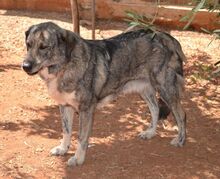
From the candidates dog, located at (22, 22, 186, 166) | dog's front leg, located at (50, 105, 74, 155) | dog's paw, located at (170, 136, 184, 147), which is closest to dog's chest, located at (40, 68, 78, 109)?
dog, located at (22, 22, 186, 166)

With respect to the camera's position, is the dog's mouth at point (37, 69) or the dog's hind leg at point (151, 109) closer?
the dog's mouth at point (37, 69)

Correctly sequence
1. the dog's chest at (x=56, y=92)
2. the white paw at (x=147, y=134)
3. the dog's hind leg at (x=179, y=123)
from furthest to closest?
1. the white paw at (x=147, y=134)
2. the dog's hind leg at (x=179, y=123)
3. the dog's chest at (x=56, y=92)

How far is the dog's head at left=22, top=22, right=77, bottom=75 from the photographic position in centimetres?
563

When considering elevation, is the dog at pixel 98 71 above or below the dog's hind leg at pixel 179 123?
above

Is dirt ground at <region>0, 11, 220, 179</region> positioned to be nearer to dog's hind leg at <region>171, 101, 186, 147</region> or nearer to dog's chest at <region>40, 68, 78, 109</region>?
dog's hind leg at <region>171, 101, 186, 147</region>

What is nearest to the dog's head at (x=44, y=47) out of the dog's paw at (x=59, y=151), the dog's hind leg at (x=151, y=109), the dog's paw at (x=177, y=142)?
the dog's paw at (x=59, y=151)

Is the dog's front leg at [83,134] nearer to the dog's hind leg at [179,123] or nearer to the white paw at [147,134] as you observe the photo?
the white paw at [147,134]

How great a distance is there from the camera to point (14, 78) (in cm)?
925

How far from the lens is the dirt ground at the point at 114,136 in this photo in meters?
6.22

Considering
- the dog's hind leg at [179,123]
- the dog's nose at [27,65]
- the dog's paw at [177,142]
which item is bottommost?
the dog's paw at [177,142]

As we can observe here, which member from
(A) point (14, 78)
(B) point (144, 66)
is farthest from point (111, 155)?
(A) point (14, 78)

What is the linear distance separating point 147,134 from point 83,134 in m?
1.39

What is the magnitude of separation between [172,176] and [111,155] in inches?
37.8

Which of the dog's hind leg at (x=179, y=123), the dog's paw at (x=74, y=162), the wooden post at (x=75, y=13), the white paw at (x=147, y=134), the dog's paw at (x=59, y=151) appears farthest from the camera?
the wooden post at (x=75, y=13)
